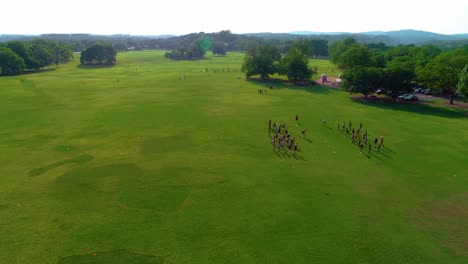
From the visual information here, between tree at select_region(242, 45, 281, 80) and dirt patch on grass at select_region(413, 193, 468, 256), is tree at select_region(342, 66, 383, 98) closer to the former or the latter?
tree at select_region(242, 45, 281, 80)

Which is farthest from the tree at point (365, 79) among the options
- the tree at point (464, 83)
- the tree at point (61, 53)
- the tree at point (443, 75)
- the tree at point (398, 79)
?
the tree at point (61, 53)

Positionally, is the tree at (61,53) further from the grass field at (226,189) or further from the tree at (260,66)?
the grass field at (226,189)

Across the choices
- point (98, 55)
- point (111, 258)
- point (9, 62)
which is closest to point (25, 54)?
point (9, 62)

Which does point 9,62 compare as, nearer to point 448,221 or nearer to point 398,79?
point 398,79

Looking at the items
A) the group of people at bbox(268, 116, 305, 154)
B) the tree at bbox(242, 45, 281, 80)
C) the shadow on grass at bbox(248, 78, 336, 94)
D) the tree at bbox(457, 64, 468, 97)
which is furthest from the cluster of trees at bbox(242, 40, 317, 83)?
the group of people at bbox(268, 116, 305, 154)

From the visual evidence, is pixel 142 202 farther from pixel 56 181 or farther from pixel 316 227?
pixel 316 227

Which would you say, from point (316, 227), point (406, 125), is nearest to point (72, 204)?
point (316, 227)
